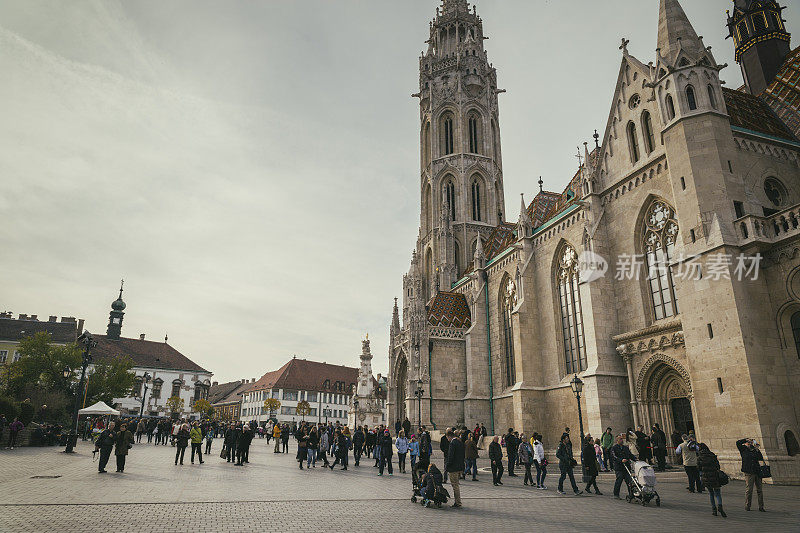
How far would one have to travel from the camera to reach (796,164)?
21.4 m

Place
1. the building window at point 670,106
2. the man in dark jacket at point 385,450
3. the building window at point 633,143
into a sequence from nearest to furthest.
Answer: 1. the man in dark jacket at point 385,450
2. the building window at point 670,106
3. the building window at point 633,143

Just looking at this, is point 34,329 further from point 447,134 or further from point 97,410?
point 447,134

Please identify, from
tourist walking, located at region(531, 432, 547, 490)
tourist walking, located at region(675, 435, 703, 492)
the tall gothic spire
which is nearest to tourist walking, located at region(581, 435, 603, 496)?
tourist walking, located at region(531, 432, 547, 490)

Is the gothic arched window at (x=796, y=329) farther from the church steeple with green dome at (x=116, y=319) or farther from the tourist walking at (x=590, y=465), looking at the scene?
the church steeple with green dome at (x=116, y=319)

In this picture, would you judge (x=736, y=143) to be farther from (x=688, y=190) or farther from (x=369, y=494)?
(x=369, y=494)

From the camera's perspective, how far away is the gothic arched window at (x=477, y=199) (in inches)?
1831

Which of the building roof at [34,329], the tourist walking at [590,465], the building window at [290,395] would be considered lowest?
the tourist walking at [590,465]

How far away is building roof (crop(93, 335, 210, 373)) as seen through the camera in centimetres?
7112

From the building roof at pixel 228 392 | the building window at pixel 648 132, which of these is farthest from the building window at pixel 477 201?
the building roof at pixel 228 392

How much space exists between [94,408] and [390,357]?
21.8 metres

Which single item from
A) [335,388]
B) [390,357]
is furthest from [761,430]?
[335,388]

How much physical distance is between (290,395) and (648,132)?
6947 centimetres

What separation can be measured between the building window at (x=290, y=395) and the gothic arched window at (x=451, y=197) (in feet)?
156

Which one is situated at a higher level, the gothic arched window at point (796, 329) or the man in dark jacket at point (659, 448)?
the gothic arched window at point (796, 329)
